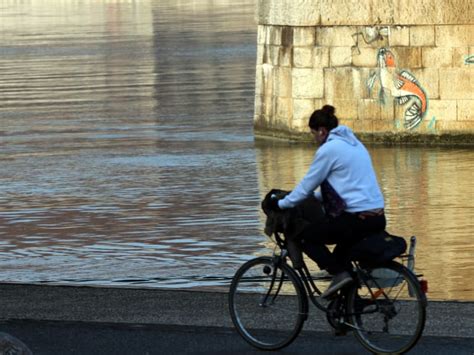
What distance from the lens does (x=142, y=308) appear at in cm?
1033

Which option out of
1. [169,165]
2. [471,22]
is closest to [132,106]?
[169,165]

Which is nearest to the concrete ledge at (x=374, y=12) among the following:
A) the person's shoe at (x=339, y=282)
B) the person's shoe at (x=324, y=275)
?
the person's shoe at (x=324, y=275)

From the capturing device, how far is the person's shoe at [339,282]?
28.2 ft

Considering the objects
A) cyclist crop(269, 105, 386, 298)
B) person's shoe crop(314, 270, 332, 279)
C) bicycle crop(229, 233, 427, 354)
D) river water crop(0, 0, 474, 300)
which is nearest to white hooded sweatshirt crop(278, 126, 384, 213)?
cyclist crop(269, 105, 386, 298)

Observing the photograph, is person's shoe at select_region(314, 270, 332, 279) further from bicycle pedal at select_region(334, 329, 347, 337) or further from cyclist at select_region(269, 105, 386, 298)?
bicycle pedal at select_region(334, 329, 347, 337)

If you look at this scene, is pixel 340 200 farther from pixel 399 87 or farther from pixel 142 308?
pixel 399 87

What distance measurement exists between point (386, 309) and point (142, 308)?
241 centimetres

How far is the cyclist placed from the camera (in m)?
8.62

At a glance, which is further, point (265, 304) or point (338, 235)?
point (265, 304)

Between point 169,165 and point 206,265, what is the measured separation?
1028 cm

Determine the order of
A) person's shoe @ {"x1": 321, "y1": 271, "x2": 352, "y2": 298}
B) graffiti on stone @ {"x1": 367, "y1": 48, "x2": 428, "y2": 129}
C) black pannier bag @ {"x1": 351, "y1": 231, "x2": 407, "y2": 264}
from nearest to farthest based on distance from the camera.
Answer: black pannier bag @ {"x1": 351, "y1": 231, "x2": 407, "y2": 264}
person's shoe @ {"x1": 321, "y1": 271, "x2": 352, "y2": 298}
graffiti on stone @ {"x1": 367, "y1": 48, "x2": 428, "y2": 129}

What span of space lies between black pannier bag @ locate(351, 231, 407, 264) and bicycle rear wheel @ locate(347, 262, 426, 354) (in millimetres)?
57

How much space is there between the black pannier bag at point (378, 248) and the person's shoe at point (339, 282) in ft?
0.39

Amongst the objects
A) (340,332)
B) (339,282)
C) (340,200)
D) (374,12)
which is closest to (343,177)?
(340,200)
